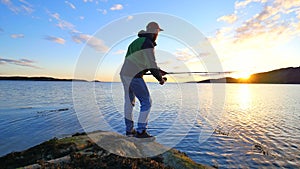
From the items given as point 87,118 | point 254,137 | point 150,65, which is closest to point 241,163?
point 254,137

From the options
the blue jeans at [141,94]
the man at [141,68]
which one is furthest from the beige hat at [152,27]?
the blue jeans at [141,94]

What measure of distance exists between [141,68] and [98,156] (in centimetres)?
291

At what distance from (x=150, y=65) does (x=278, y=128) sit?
17.2 metres

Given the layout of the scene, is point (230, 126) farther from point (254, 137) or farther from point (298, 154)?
point (298, 154)

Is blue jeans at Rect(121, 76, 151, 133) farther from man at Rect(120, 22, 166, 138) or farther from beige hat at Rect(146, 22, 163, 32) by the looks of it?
beige hat at Rect(146, 22, 163, 32)

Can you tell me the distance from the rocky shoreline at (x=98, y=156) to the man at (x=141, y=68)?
2.43 feet

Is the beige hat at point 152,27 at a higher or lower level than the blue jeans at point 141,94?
higher

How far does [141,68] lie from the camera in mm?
6711

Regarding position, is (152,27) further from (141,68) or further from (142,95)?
(142,95)

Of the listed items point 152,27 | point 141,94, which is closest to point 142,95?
point 141,94

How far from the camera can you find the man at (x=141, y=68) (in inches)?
253

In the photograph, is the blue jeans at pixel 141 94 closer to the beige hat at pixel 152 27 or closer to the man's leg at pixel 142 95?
the man's leg at pixel 142 95

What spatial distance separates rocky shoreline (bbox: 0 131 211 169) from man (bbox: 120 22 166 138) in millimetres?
742

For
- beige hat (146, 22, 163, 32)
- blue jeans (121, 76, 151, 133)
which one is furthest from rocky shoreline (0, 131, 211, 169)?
beige hat (146, 22, 163, 32)
